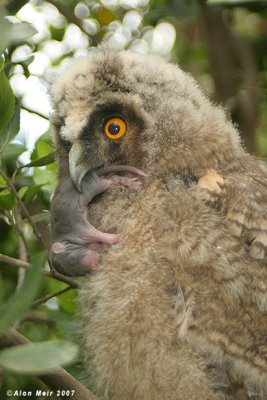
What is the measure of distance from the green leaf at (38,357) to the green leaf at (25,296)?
4.6 inches

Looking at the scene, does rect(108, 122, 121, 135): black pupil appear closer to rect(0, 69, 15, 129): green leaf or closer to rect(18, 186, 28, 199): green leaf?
rect(18, 186, 28, 199): green leaf

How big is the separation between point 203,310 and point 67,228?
62 cm

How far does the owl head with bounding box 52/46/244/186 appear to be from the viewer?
2875 millimetres

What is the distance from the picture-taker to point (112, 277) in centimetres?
264

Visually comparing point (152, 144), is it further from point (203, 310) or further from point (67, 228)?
point (203, 310)

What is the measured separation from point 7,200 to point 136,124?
2.02ft

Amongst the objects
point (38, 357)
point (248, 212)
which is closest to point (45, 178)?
point (248, 212)

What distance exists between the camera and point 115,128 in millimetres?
2939

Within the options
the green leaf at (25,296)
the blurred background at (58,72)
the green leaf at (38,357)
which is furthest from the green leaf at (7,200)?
the green leaf at (38,357)

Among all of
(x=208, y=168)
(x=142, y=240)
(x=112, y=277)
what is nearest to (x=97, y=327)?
(x=112, y=277)

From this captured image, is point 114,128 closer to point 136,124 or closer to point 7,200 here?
point 136,124

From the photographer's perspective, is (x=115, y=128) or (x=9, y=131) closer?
(x=9, y=131)

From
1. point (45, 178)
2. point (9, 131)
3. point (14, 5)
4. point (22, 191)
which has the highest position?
point (14, 5)

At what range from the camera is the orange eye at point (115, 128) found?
2.94m
